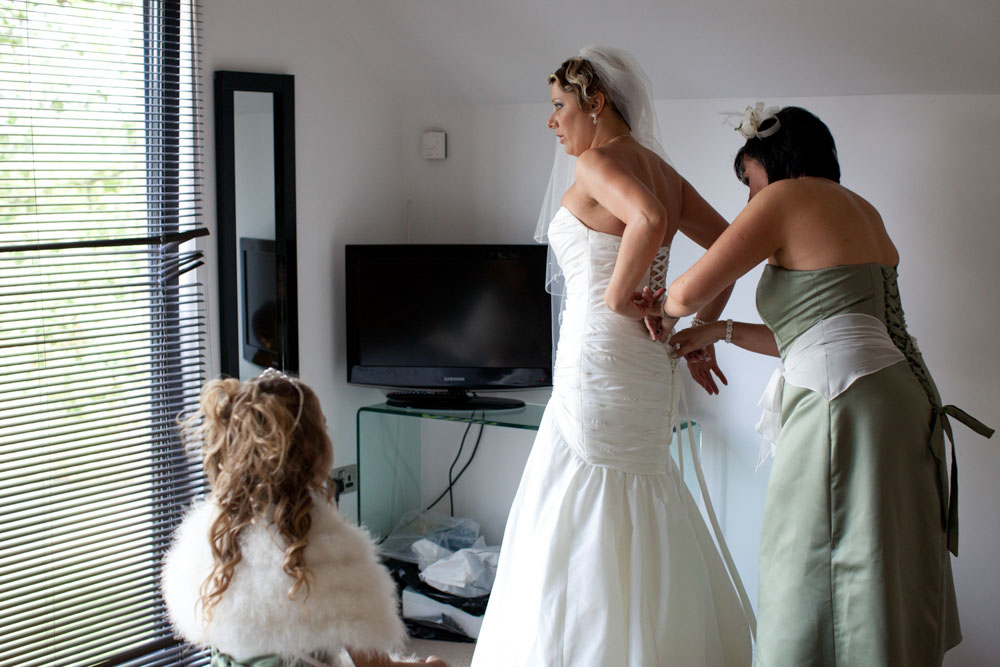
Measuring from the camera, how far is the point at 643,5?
2.59 meters

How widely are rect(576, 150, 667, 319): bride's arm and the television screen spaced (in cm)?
130

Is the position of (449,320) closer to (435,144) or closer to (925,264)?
(435,144)

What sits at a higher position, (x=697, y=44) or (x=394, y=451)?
(x=697, y=44)

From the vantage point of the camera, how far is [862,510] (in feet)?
5.44

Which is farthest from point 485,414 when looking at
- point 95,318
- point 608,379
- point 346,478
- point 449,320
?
point 95,318

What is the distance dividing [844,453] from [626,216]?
643 millimetres

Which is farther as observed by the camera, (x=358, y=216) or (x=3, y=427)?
(x=358, y=216)

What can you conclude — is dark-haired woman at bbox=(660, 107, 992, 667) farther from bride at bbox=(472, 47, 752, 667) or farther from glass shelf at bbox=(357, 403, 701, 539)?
glass shelf at bbox=(357, 403, 701, 539)

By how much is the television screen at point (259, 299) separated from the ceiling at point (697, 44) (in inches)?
32.9

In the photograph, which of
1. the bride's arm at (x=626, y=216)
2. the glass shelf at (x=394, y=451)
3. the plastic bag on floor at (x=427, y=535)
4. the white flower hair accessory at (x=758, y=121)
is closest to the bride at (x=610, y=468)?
Result: the bride's arm at (x=626, y=216)

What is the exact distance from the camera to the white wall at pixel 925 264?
2.43m

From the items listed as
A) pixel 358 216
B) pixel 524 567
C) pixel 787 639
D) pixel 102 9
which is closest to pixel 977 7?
pixel 787 639

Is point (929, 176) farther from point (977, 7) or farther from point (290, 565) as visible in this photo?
point (290, 565)

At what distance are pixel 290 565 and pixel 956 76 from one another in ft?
6.89
